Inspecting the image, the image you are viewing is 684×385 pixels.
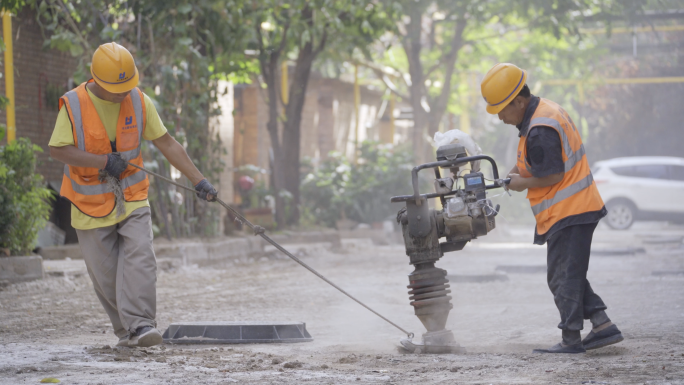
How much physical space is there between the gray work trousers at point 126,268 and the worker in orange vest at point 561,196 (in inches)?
84.0

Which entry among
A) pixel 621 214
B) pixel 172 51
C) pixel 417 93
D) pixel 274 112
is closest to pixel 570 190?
pixel 172 51

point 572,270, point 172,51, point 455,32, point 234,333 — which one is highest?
point 455,32

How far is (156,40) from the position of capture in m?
10.3

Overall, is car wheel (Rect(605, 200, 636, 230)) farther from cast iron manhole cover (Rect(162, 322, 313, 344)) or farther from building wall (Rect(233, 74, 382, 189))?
cast iron manhole cover (Rect(162, 322, 313, 344))

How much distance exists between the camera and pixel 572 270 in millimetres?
4348

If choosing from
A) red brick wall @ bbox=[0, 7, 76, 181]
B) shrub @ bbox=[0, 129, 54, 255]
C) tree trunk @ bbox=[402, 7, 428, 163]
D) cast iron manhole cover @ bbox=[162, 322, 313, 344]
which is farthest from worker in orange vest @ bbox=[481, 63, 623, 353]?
tree trunk @ bbox=[402, 7, 428, 163]

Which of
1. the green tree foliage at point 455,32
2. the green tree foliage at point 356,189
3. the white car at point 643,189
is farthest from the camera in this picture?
the white car at point 643,189

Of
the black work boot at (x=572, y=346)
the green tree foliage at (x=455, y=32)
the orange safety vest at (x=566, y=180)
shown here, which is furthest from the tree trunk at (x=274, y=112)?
the black work boot at (x=572, y=346)

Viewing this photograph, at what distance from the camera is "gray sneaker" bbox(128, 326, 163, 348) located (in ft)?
14.6

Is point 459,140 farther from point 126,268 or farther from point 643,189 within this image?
point 643,189

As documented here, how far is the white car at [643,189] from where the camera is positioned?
19.5 meters

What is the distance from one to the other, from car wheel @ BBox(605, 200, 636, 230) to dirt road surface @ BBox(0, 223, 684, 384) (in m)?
8.86

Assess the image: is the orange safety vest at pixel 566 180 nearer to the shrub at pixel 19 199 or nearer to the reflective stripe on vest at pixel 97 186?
the reflective stripe on vest at pixel 97 186

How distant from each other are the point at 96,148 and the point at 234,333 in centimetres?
146
